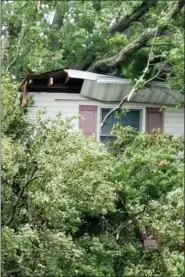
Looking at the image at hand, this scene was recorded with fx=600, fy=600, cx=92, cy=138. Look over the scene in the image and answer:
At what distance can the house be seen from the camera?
11.1ft

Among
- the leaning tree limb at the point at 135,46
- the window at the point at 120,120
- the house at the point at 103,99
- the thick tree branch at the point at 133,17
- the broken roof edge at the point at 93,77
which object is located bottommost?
the window at the point at 120,120

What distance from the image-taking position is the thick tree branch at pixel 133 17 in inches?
153

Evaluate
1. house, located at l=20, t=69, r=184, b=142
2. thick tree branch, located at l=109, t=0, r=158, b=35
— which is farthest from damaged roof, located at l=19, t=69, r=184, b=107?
thick tree branch, located at l=109, t=0, r=158, b=35

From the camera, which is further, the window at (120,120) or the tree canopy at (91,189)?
the window at (120,120)

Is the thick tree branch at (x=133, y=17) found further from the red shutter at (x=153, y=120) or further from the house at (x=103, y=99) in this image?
the red shutter at (x=153, y=120)

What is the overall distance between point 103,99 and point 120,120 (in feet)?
0.56

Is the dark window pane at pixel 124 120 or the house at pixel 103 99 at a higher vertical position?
the house at pixel 103 99

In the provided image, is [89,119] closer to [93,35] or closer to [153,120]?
[153,120]

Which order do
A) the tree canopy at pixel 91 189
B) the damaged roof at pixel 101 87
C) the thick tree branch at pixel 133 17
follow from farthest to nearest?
the thick tree branch at pixel 133 17, the damaged roof at pixel 101 87, the tree canopy at pixel 91 189

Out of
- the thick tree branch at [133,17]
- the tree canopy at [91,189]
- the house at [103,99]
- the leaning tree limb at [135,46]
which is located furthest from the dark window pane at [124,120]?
the thick tree branch at [133,17]

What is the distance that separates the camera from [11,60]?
3.42 meters

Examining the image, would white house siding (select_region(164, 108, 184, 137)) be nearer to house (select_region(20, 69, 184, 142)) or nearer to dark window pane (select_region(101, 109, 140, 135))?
house (select_region(20, 69, 184, 142))

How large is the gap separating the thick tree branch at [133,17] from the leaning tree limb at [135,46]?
335mm

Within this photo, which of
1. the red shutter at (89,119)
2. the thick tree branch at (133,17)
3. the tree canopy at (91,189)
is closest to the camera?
the tree canopy at (91,189)
